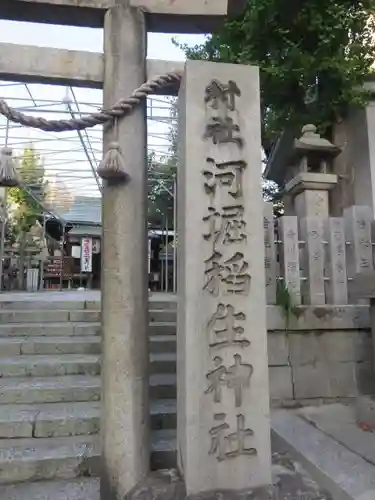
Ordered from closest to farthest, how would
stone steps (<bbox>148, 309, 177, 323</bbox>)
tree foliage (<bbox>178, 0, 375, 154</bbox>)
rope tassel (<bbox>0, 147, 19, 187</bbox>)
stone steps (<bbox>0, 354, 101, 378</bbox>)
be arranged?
1. rope tassel (<bbox>0, 147, 19, 187</bbox>)
2. stone steps (<bbox>0, 354, 101, 378</bbox>)
3. stone steps (<bbox>148, 309, 177, 323</bbox>)
4. tree foliage (<bbox>178, 0, 375, 154</bbox>)

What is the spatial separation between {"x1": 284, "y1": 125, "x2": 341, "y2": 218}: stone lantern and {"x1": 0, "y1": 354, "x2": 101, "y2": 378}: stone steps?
376 cm

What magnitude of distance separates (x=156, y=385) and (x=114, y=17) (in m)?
3.38

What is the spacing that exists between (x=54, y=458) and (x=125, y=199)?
2.09m

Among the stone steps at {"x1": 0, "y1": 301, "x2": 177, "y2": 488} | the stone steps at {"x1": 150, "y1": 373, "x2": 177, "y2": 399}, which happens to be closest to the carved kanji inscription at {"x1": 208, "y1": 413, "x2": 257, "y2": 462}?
the stone steps at {"x1": 0, "y1": 301, "x2": 177, "y2": 488}

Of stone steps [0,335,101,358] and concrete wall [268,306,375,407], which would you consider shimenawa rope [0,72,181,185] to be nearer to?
stone steps [0,335,101,358]

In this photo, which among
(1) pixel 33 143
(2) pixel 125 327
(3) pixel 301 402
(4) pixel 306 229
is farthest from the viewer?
(1) pixel 33 143

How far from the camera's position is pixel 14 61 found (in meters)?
3.01

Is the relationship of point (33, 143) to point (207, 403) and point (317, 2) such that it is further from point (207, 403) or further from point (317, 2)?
point (207, 403)

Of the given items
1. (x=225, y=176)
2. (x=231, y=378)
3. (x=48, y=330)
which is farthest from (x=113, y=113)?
(x=48, y=330)

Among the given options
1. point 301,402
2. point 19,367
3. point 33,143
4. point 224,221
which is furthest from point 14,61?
point 33,143

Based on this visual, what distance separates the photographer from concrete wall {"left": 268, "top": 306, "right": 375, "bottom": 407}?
188 inches

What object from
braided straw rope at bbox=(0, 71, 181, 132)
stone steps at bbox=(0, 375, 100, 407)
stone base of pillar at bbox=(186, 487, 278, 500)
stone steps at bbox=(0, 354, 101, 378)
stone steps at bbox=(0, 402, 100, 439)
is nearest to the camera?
stone base of pillar at bbox=(186, 487, 278, 500)

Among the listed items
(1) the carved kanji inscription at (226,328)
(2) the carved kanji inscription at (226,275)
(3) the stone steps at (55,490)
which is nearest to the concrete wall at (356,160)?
(2) the carved kanji inscription at (226,275)

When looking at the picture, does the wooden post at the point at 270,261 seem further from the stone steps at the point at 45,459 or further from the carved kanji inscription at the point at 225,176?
the stone steps at the point at 45,459
